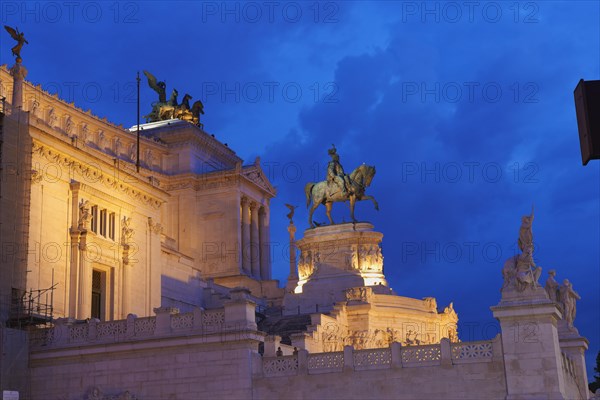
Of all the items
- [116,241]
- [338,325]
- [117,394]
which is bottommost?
[117,394]

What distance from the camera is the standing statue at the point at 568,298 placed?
116 feet

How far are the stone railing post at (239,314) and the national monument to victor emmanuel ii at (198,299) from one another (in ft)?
0.22

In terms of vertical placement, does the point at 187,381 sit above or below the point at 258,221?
below

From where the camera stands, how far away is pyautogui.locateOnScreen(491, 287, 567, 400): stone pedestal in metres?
25.3

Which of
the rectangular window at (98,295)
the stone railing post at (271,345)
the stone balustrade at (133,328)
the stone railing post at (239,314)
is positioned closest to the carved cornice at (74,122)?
the rectangular window at (98,295)

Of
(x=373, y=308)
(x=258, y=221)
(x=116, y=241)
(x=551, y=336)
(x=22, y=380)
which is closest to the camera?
(x=551, y=336)

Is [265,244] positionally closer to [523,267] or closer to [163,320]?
[163,320]

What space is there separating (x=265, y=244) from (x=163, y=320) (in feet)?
157

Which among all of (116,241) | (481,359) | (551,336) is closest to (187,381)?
(481,359)

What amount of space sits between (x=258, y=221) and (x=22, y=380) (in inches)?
1880

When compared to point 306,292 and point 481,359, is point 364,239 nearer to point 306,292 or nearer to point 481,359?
point 306,292

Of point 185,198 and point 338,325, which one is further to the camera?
point 185,198

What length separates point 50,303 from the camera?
38.8 metres

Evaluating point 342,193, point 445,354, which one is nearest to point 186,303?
point 342,193
